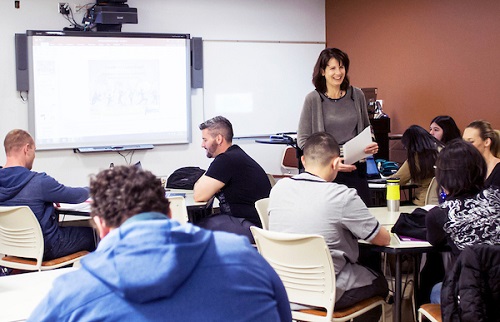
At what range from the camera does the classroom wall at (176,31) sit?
706 centimetres

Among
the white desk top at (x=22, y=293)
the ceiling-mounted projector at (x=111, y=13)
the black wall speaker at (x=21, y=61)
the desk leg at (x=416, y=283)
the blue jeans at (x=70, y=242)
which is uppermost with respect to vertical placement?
the ceiling-mounted projector at (x=111, y=13)

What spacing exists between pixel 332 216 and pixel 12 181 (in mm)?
2350

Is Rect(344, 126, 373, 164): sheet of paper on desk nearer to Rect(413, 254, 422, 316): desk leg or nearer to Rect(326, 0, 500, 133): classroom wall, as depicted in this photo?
Rect(413, 254, 422, 316): desk leg

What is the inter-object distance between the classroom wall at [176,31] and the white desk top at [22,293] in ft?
15.4

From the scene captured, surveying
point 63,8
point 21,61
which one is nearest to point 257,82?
point 63,8

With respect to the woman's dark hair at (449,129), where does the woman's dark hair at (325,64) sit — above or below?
above

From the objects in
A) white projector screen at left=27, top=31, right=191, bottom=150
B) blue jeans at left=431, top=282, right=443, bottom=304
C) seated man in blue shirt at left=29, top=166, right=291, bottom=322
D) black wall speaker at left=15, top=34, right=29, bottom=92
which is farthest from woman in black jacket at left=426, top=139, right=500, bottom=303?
black wall speaker at left=15, top=34, right=29, bottom=92

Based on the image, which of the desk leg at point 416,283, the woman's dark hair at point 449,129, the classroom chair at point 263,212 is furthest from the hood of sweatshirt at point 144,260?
the woman's dark hair at point 449,129

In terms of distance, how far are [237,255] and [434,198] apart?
146 inches

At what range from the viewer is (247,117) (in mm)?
8172

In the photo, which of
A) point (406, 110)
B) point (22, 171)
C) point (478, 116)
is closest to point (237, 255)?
point (22, 171)

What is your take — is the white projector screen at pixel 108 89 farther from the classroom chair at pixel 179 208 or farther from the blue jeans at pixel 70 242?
the classroom chair at pixel 179 208

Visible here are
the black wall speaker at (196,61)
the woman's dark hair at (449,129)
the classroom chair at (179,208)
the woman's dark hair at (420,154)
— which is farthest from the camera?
the black wall speaker at (196,61)

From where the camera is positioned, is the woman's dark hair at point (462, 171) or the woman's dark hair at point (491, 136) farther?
the woman's dark hair at point (491, 136)
